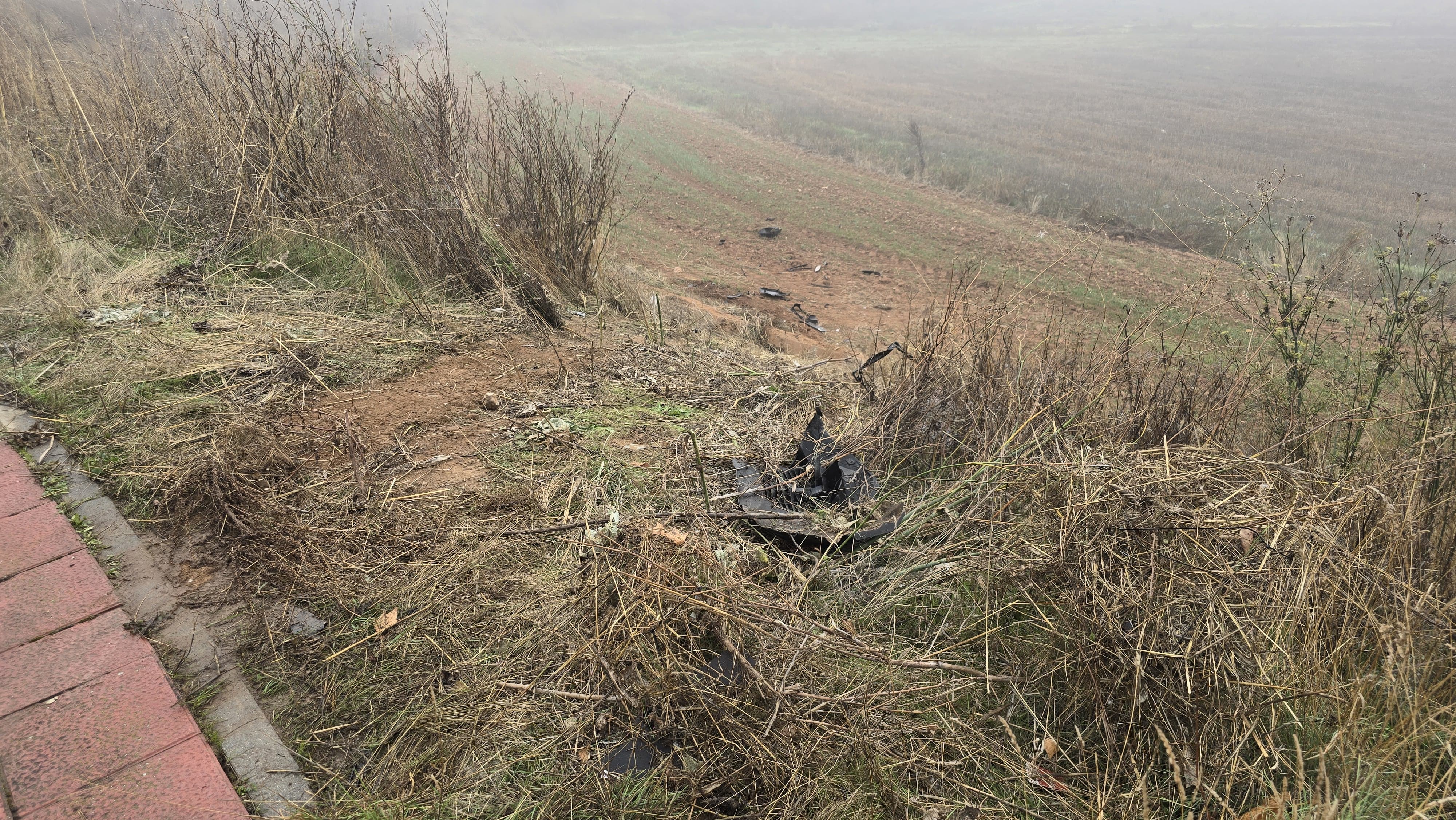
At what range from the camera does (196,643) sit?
2143 mm

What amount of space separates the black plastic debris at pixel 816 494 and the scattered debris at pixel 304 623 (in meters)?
1.42

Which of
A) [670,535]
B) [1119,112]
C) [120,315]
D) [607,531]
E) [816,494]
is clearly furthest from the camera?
[1119,112]

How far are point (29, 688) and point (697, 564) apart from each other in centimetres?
173

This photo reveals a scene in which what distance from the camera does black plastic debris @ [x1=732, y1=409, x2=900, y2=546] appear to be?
274 centimetres

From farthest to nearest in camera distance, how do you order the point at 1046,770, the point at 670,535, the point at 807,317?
Answer: the point at 807,317, the point at 670,535, the point at 1046,770

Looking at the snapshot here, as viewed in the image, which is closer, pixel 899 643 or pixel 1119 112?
pixel 899 643

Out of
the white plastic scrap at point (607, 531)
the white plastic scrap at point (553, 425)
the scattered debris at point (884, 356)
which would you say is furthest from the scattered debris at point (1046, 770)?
the white plastic scrap at point (553, 425)

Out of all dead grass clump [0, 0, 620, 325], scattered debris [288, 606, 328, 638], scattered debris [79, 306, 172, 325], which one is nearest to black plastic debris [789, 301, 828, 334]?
dead grass clump [0, 0, 620, 325]

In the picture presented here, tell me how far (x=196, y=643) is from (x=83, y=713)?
30cm

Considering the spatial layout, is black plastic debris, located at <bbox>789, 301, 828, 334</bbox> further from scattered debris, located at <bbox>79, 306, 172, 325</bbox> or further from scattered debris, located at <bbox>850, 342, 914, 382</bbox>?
scattered debris, located at <bbox>79, 306, 172, 325</bbox>

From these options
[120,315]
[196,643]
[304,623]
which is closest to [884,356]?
[304,623]

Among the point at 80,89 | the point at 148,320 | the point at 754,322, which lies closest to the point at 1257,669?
the point at 148,320

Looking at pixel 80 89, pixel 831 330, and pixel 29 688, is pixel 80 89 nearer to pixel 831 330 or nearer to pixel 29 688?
pixel 29 688

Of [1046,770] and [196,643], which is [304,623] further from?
[1046,770]
